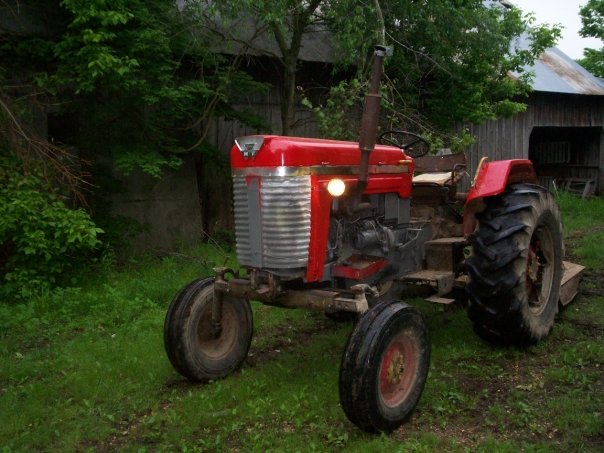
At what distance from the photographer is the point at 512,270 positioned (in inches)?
159

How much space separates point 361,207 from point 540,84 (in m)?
10.8

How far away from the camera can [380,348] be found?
10.8 ft

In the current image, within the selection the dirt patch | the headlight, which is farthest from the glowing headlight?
the dirt patch

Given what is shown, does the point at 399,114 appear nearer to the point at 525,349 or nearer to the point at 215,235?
the point at 215,235

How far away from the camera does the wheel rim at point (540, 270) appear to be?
4.65m

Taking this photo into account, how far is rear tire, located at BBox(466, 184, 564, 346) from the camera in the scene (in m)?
4.05

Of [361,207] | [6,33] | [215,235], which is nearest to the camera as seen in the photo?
[361,207]

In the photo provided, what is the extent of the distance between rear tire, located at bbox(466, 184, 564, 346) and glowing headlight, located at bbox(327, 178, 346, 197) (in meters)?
1.10

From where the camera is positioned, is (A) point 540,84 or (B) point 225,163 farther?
(A) point 540,84

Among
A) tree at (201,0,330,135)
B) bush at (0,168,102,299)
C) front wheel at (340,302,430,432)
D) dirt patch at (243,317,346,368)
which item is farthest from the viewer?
tree at (201,0,330,135)

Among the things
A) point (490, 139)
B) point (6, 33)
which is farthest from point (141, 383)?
point (490, 139)

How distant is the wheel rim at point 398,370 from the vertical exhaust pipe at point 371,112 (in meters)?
1.05

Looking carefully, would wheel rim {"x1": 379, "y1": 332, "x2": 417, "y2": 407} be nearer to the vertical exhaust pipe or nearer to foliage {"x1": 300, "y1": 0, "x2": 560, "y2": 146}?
the vertical exhaust pipe

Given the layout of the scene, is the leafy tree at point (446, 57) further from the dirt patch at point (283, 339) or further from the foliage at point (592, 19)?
the foliage at point (592, 19)
